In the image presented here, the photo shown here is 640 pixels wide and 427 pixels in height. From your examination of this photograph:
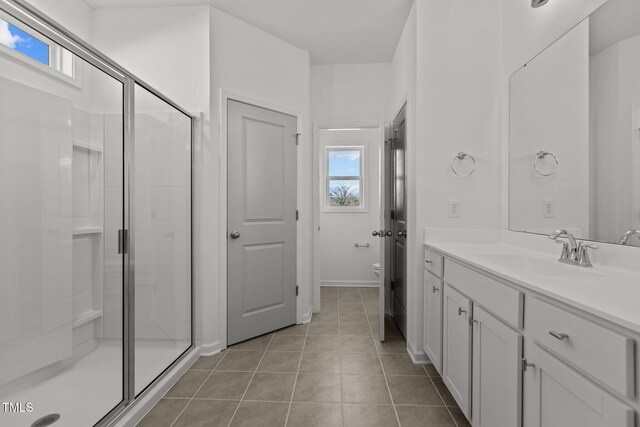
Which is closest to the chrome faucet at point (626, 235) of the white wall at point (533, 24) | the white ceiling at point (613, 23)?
the white ceiling at point (613, 23)

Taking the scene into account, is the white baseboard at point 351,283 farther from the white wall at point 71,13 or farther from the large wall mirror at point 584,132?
the white wall at point 71,13

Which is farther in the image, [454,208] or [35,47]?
[454,208]

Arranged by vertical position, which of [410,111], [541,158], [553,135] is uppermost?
[410,111]

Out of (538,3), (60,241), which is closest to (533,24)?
(538,3)

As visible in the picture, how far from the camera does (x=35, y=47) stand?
48.9 inches

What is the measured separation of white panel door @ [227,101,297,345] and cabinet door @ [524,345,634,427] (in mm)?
2063

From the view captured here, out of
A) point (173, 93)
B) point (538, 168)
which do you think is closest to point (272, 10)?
point (173, 93)

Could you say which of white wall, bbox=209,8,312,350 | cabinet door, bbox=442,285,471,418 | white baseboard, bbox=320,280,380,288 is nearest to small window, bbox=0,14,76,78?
white wall, bbox=209,8,312,350

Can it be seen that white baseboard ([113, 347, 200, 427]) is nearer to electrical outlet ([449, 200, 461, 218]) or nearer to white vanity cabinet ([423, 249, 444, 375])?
white vanity cabinet ([423, 249, 444, 375])

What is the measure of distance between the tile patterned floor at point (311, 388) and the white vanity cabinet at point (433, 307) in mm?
190

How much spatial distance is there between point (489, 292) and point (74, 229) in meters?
1.90

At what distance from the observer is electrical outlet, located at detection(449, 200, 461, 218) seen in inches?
85.9

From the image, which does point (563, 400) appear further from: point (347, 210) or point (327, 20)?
point (347, 210)

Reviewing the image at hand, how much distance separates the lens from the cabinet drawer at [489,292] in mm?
1106
